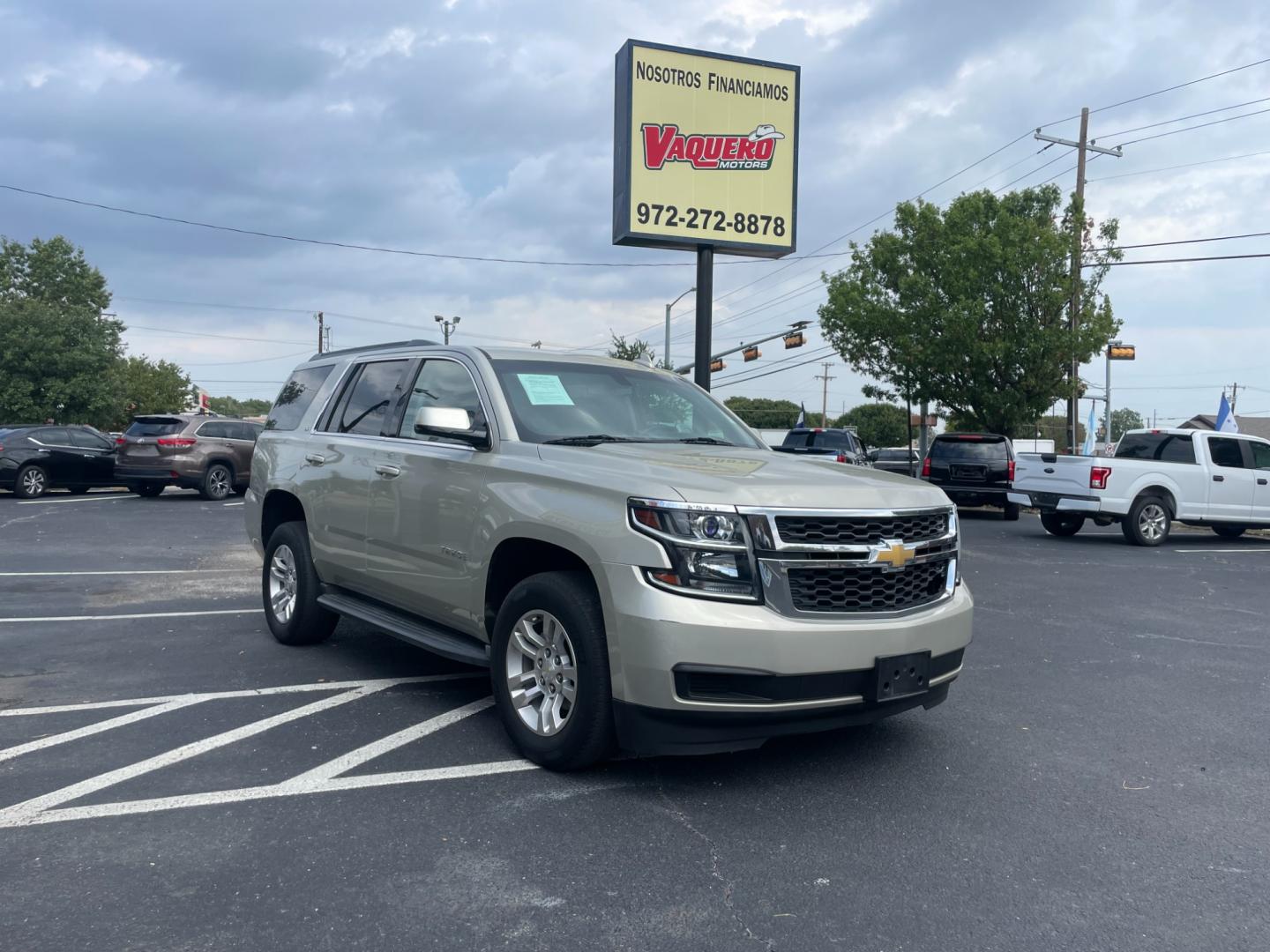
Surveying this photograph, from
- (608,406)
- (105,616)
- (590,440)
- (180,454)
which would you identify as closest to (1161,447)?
(608,406)

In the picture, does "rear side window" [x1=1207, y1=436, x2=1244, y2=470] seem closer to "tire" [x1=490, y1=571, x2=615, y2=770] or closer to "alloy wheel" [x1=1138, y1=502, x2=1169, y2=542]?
"alloy wheel" [x1=1138, y1=502, x2=1169, y2=542]

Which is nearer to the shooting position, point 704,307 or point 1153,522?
point 1153,522

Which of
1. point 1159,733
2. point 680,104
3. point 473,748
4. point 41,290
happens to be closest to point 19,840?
point 473,748

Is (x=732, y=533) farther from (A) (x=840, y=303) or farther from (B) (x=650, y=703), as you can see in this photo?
(A) (x=840, y=303)

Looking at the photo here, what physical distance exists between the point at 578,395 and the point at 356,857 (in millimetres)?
2550

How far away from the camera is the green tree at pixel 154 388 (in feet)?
212

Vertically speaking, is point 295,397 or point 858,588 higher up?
point 295,397

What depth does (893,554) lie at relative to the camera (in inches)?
157

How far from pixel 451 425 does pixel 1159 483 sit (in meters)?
13.4

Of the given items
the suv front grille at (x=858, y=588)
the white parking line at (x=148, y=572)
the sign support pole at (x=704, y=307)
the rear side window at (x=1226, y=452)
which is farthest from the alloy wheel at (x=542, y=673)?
the sign support pole at (x=704, y=307)

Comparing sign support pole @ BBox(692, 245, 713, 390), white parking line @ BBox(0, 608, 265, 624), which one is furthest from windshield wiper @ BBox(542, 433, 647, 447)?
sign support pole @ BBox(692, 245, 713, 390)

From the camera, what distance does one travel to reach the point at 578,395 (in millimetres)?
5125

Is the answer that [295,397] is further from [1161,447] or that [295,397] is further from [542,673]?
[1161,447]

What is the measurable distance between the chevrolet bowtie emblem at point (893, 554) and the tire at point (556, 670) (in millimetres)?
1131
